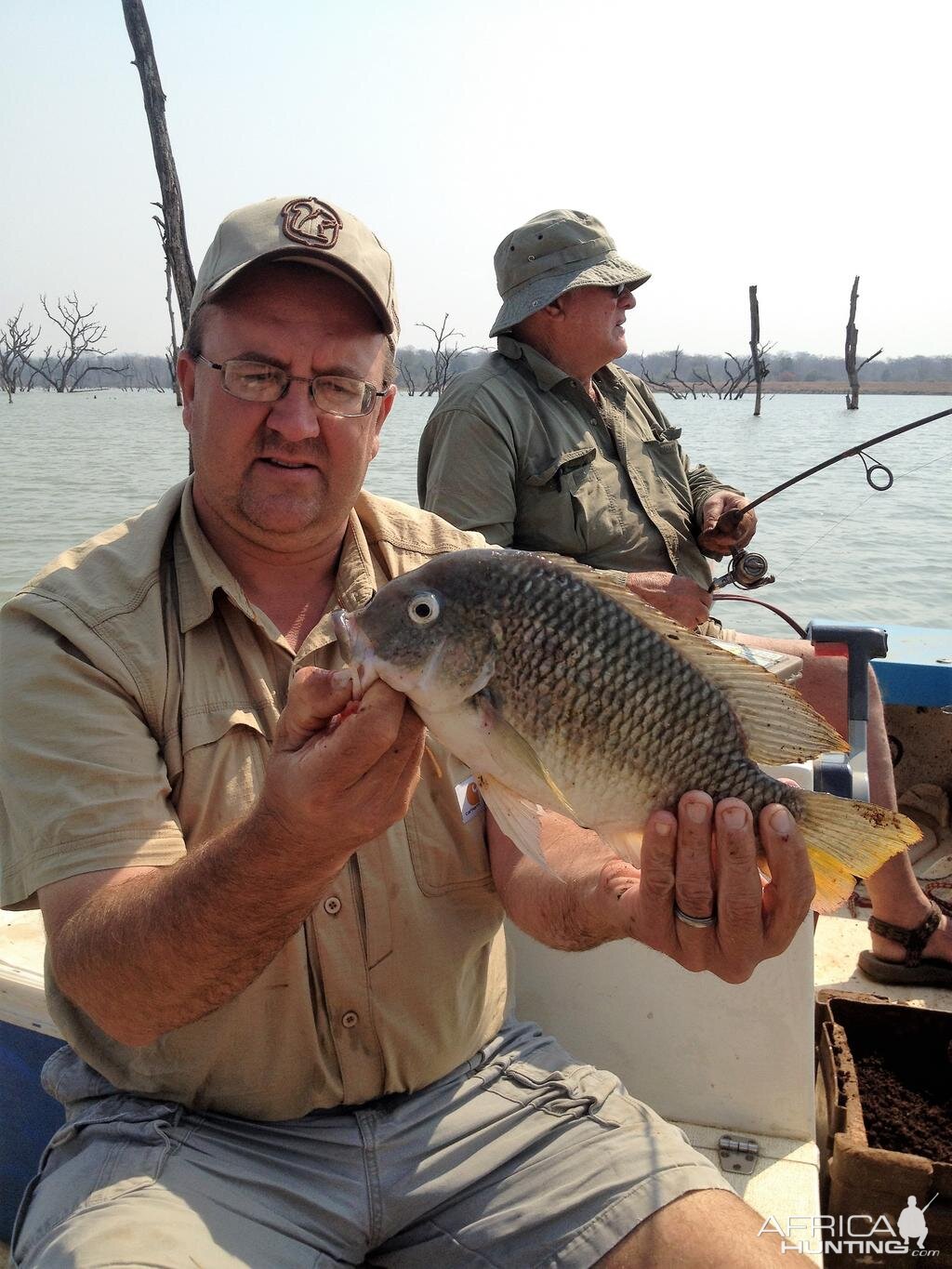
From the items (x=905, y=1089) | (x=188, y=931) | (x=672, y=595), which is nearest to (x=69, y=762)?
(x=188, y=931)

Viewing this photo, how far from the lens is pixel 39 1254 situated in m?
1.83

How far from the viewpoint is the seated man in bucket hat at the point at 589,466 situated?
14.4ft

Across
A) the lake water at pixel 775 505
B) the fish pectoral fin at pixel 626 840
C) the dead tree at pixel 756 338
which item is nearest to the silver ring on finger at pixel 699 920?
the fish pectoral fin at pixel 626 840

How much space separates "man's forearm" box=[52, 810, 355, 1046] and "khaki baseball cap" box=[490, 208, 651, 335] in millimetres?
3582

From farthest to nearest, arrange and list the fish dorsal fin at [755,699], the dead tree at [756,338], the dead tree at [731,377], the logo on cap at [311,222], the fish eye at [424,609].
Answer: the dead tree at [731,377] < the dead tree at [756,338] < the logo on cap at [311,222] < the fish dorsal fin at [755,699] < the fish eye at [424,609]

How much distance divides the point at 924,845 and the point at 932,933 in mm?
1611

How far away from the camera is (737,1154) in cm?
277

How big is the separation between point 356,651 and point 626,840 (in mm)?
598

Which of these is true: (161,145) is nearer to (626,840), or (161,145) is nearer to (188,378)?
(188,378)

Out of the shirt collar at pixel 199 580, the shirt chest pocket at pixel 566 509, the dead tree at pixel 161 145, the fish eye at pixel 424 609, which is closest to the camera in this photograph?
the fish eye at pixel 424 609

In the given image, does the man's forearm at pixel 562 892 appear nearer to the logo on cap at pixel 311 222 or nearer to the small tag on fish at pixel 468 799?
the small tag on fish at pixel 468 799

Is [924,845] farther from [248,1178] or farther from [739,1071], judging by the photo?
[248,1178]

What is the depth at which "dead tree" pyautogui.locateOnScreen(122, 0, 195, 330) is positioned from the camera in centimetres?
1136

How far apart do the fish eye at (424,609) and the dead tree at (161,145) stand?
34.3 ft
